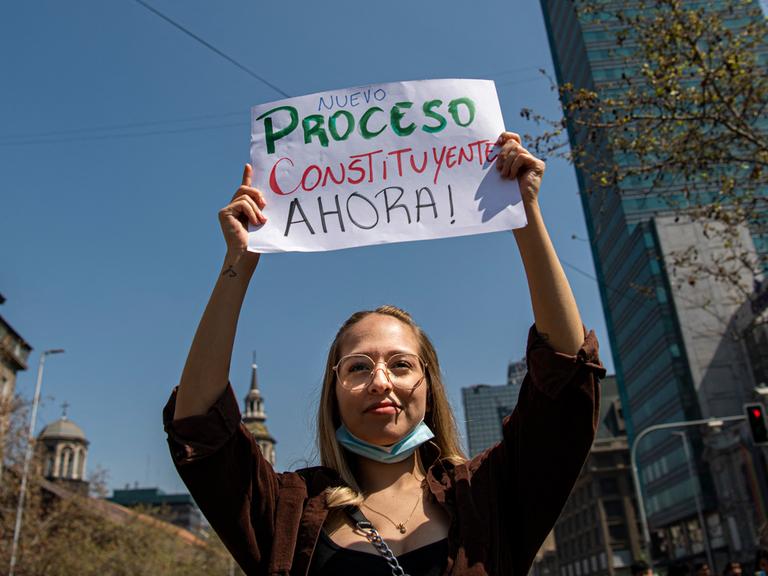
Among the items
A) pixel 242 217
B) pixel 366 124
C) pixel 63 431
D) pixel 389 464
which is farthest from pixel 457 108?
pixel 63 431

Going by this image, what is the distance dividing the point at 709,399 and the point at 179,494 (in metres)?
137

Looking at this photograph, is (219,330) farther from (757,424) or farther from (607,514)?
(607,514)

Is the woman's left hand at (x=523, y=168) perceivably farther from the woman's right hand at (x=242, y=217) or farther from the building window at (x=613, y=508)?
the building window at (x=613, y=508)

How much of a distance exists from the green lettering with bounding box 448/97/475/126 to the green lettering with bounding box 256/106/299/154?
606 mm

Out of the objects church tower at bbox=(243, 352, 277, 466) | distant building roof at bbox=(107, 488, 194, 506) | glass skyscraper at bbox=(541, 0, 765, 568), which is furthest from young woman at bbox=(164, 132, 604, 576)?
distant building roof at bbox=(107, 488, 194, 506)

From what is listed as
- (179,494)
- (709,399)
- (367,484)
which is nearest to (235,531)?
(367,484)

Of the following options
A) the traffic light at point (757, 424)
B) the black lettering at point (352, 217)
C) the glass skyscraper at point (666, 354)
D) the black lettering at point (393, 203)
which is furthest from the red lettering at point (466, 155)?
the glass skyscraper at point (666, 354)

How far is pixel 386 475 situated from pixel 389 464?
35mm

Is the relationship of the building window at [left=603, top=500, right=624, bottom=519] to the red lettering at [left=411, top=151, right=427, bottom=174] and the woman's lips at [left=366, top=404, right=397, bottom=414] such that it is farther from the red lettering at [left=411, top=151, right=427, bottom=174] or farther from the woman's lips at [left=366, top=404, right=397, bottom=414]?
the woman's lips at [left=366, top=404, right=397, bottom=414]

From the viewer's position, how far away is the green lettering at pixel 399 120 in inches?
110

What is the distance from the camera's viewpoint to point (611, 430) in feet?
352

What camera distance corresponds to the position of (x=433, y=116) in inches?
110

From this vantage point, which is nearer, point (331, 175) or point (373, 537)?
point (373, 537)

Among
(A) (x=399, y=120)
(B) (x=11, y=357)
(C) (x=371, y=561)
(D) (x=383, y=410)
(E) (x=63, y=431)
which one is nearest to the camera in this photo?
(C) (x=371, y=561)
